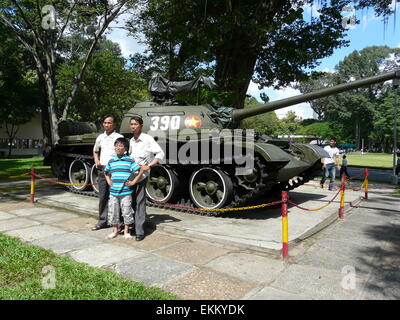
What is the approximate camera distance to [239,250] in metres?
5.04

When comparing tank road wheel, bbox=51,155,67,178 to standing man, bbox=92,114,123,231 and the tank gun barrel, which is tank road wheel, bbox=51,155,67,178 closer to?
standing man, bbox=92,114,123,231

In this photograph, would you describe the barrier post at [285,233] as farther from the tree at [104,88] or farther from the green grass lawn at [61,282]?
the tree at [104,88]

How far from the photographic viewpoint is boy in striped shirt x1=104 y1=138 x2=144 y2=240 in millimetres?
5422

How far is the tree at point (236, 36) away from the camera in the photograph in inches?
648

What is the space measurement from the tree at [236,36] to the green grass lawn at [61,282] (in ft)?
44.5

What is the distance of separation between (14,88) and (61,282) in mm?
30569

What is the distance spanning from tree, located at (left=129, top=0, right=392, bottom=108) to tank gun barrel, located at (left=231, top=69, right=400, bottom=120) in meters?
7.96

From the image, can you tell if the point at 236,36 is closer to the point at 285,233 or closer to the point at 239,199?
the point at 239,199

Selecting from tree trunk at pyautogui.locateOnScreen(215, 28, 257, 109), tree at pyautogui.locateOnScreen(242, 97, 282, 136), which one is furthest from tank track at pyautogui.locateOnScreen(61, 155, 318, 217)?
tree at pyautogui.locateOnScreen(242, 97, 282, 136)

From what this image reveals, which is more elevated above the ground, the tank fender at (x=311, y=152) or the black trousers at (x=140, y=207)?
the tank fender at (x=311, y=152)

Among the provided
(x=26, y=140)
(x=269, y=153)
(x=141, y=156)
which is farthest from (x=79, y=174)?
(x=26, y=140)

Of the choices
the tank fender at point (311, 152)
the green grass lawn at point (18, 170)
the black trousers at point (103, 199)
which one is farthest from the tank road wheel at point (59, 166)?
the tank fender at point (311, 152)

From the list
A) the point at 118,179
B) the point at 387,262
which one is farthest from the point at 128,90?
the point at 387,262

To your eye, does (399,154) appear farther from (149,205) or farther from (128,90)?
(128,90)
